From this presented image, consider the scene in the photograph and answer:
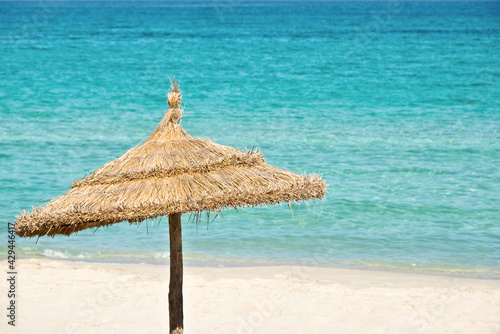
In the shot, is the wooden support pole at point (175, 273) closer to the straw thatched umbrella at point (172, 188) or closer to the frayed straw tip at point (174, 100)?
the straw thatched umbrella at point (172, 188)

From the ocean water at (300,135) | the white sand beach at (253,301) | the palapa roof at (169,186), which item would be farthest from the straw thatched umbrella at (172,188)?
the ocean water at (300,135)

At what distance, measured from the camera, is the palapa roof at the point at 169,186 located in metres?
4.43

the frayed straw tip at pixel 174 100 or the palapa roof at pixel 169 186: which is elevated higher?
the frayed straw tip at pixel 174 100

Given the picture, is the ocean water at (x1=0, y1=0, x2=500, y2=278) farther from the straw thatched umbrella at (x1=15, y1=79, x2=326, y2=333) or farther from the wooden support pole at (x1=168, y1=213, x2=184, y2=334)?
the straw thatched umbrella at (x1=15, y1=79, x2=326, y2=333)

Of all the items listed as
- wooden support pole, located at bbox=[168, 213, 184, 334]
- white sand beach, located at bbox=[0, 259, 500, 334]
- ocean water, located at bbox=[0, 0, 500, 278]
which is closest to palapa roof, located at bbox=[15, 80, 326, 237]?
wooden support pole, located at bbox=[168, 213, 184, 334]

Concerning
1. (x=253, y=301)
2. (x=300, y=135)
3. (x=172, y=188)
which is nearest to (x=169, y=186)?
(x=172, y=188)

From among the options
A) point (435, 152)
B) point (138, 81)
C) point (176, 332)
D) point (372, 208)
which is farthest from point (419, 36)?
point (176, 332)

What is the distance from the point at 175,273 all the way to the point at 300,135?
13463 mm

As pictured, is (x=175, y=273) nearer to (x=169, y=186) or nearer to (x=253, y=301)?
(x=169, y=186)

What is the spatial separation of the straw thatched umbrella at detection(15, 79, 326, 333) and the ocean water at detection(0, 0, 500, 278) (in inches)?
192

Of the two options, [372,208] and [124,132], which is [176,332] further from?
[124,132]

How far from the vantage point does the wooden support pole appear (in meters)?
5.10

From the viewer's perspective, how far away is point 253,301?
794 centimetres

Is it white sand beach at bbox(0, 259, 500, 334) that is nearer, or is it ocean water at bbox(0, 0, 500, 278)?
white sand beach at bbox(0, 259, 500, 334)
